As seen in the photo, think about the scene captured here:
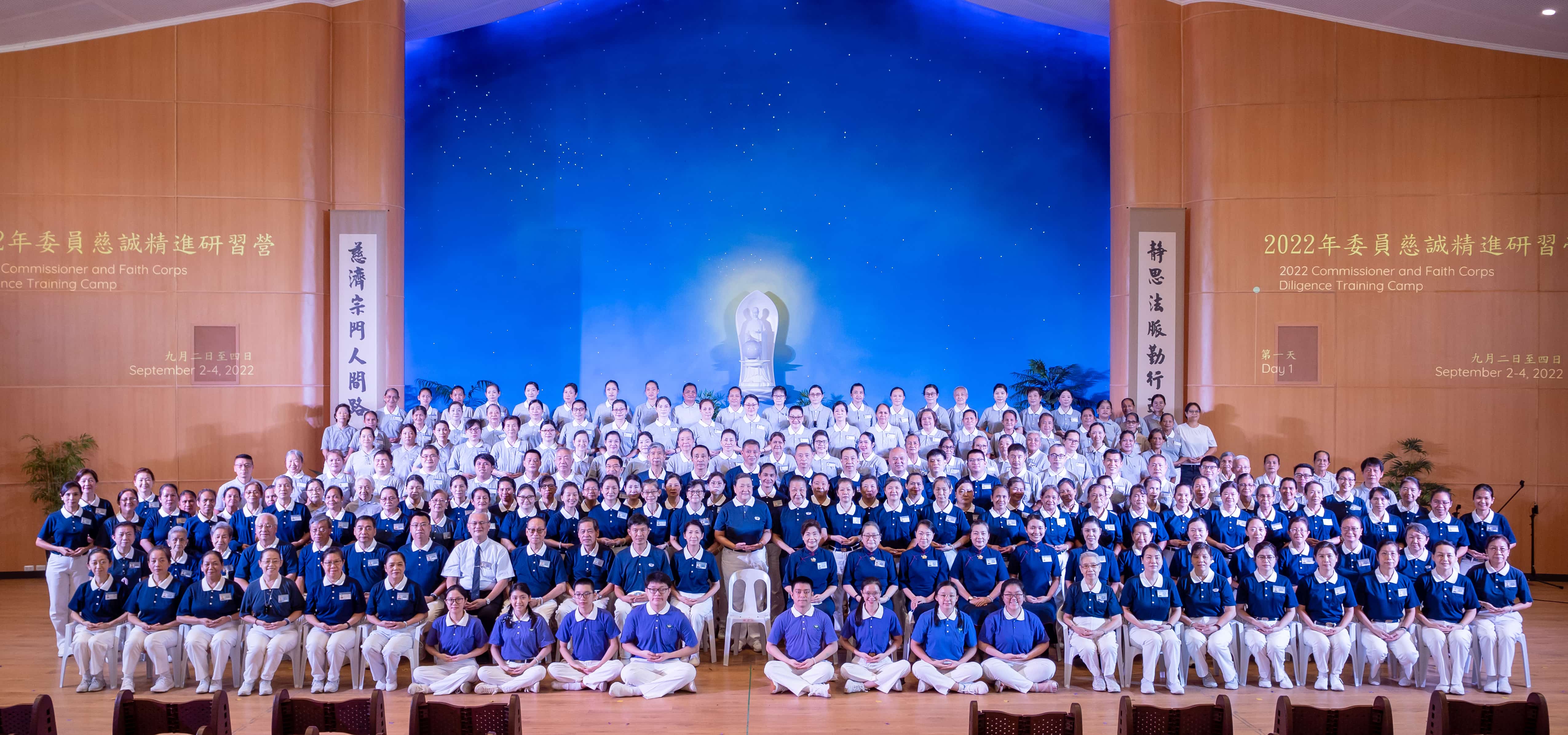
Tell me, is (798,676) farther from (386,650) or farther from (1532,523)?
(1532,523)

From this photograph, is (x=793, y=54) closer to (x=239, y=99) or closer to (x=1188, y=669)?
(x=239, y=99)

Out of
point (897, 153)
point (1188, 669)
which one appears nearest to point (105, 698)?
point (1188, 669)

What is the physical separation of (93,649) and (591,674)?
3.05m

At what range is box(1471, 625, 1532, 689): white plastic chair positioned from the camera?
6.72 meters

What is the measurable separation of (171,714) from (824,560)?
13.9 feet

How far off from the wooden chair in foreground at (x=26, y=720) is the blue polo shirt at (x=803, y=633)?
3.89 meters

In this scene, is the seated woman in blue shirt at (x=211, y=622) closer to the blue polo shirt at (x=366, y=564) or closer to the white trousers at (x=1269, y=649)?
the blue polo shirt at (x=366, y=564)

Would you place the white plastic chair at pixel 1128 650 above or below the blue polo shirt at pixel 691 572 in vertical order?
below

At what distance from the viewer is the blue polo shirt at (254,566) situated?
6949 millimetres

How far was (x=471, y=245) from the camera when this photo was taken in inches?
503

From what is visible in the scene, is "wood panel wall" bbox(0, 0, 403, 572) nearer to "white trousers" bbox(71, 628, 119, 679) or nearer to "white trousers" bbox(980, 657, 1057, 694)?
"white trousers" bbox(71, 628, 119, 679)

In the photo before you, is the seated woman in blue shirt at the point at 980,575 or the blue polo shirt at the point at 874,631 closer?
the blue polo shirt at the point at 874,631

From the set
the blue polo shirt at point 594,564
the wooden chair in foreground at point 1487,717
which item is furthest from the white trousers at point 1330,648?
the blue polo shirt at point 594,564

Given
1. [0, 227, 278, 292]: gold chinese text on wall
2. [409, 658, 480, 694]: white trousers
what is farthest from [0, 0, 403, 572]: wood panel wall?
[409, 658, 480, 694]: white trousers
